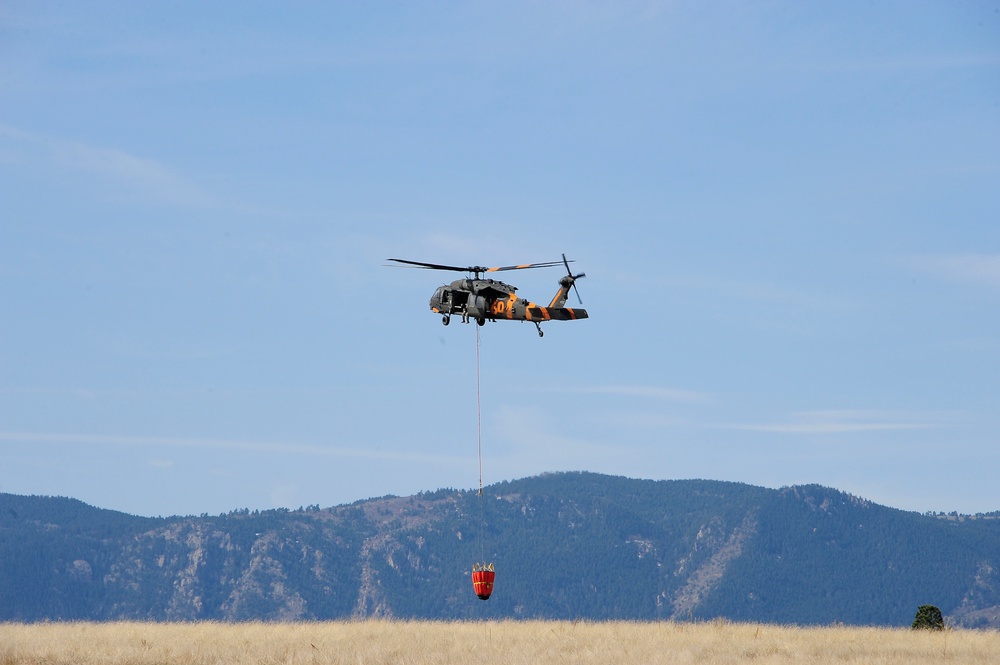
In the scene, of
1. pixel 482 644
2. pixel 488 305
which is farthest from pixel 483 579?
pixel 488 305

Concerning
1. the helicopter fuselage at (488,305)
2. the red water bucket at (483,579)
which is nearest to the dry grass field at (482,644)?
the red water bucket at (483,579)

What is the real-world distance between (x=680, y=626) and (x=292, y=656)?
44.8ft

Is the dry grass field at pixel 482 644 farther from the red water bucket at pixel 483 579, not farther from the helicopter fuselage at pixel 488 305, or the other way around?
the helicopter fuselage at pixel 488 305

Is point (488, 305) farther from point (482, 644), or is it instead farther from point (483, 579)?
point (482, 644)

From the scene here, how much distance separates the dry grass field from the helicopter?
10.3 meters

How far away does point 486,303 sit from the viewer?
155 ft

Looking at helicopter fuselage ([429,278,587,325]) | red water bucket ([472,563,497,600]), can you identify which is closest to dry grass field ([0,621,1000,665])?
red water bucket ([472,563,497,600])

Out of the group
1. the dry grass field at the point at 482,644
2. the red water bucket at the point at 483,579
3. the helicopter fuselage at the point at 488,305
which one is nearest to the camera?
the dry grass field at the point at 482,644

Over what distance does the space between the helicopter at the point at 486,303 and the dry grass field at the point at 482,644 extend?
33.9 feet

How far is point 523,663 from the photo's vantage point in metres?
34.6

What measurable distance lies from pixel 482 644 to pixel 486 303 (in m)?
12.9

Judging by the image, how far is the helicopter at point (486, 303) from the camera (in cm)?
4697

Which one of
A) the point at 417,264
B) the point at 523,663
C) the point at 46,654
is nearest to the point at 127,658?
the point at 46,654

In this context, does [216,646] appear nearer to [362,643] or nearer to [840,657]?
[362,643]
